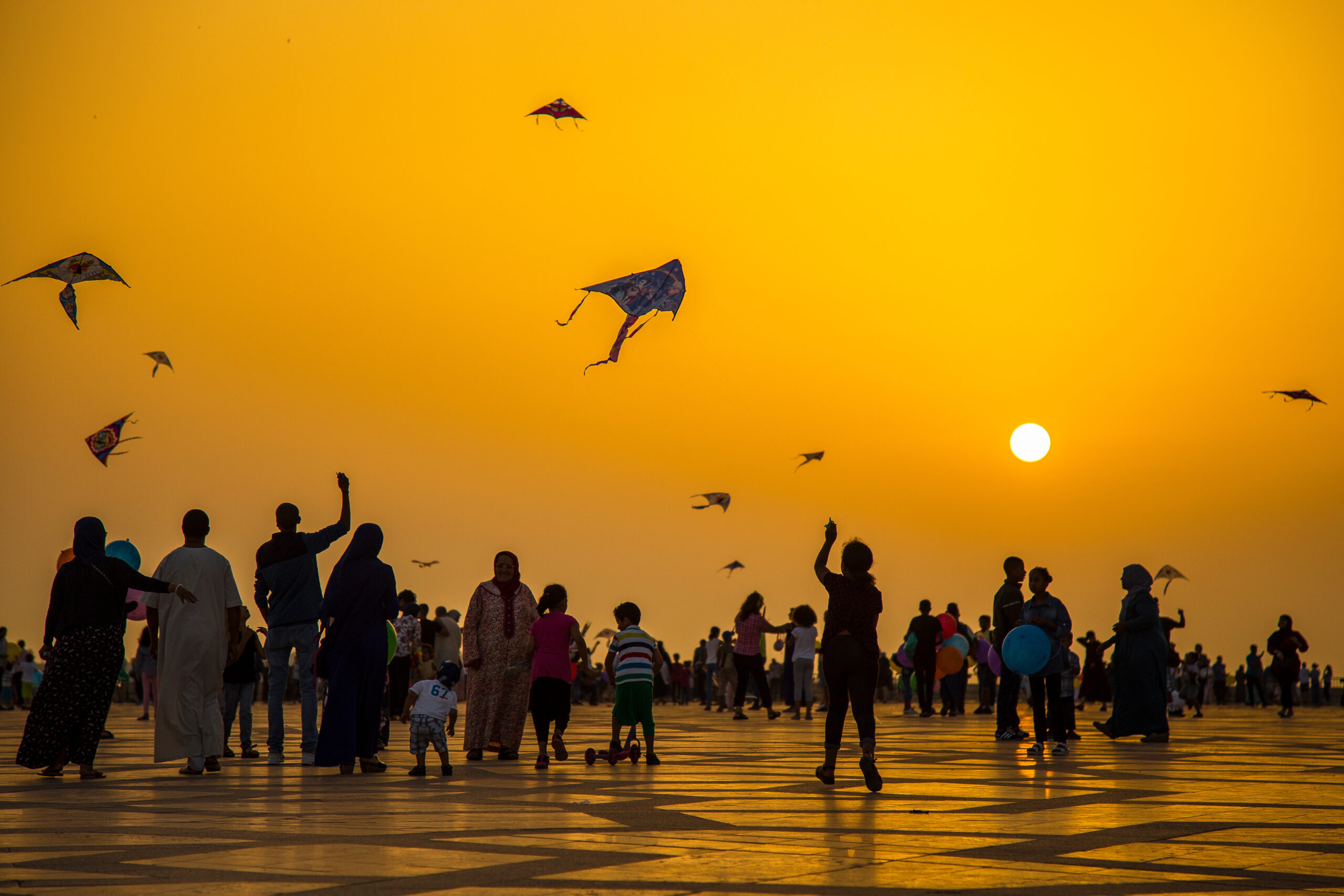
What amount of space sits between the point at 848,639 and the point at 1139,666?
7914 mm

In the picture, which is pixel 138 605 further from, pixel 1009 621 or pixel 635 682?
pixel 1009 621

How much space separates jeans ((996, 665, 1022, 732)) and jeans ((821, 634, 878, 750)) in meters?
5.69

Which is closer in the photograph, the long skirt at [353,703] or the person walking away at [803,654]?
the long skirt at [353,703]

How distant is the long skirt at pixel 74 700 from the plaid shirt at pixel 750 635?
14.3 m

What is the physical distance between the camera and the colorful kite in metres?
18.1

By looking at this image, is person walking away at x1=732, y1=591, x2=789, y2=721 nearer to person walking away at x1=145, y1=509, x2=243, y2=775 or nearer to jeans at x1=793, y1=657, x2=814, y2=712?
jeans at x1=793, y1=657, x2=814, y2=712

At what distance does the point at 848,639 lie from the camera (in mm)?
10484

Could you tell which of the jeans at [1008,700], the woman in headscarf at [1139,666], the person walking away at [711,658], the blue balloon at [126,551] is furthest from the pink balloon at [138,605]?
the person walking away at [711,658]

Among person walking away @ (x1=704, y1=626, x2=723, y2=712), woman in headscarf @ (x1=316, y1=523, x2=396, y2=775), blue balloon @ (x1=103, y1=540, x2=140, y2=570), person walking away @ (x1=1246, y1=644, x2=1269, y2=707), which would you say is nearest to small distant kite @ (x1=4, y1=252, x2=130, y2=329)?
blue balloon @ (x1=103, y1=540, x2=140, y2=570)

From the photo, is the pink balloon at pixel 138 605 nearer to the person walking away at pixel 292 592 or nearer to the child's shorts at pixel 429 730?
the person walking away at pixel 292 592

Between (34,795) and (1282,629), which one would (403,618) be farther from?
(1282,629)

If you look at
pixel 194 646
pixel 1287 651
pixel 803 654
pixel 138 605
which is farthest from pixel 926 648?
pixel 194 646

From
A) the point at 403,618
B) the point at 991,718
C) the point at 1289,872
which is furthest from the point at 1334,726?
the point at 1289,872

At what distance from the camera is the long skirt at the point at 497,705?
46.2 ft
